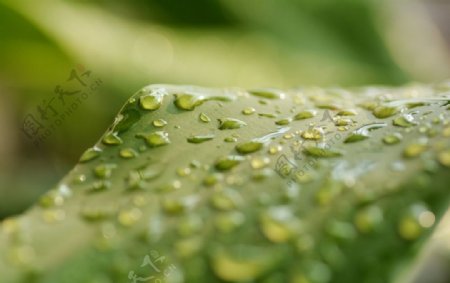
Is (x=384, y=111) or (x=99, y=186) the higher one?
(x=384, y=111)

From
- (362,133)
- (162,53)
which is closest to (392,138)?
(362,133)

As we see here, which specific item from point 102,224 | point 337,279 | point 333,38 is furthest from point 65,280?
point 333,38

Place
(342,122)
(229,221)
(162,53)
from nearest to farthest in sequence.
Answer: (229,221) → (342,122) → (162,53)

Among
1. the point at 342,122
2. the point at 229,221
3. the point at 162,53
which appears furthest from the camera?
the point at 162,53

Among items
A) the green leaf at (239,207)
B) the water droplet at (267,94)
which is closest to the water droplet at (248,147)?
the green leaf at (239,207)

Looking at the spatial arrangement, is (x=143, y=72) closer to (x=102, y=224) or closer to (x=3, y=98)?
(x=3, y=98)

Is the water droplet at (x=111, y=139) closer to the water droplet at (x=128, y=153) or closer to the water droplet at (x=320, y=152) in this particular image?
the water droplet at (x=128, y=153)

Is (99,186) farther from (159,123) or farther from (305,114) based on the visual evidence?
(305,114)
